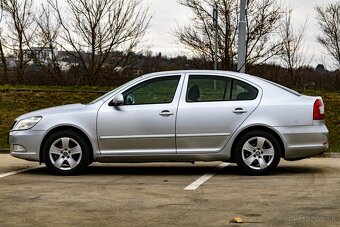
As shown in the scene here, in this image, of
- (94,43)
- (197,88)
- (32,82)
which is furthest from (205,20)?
(197,88)

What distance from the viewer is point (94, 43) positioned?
89.6ft

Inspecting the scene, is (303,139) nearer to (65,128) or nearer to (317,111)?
(317,111)

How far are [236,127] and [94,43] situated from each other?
18.9 metres

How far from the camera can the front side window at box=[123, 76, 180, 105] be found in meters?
9.36

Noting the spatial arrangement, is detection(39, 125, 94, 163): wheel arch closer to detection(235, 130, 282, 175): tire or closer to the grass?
detection(235, 130, 282, 175): tire

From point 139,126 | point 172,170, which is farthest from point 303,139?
point 139,126

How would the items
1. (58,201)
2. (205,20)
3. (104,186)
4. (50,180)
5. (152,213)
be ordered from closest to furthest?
(152,213) < (58,201) < (104,186) < (50,180) < (205,20)

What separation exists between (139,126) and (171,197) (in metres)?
1.99

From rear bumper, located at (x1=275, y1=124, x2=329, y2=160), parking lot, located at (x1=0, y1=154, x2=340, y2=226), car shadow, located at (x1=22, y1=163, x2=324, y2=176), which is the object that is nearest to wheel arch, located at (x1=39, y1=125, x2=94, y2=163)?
parking lot, located at (x1=0, y1=154, x2=340, y2=226)

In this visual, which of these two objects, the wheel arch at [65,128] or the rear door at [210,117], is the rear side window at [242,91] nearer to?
the rear door at [210,117]

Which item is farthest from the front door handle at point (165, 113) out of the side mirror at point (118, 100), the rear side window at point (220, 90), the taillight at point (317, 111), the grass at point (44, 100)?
the grass at point (44, 100)

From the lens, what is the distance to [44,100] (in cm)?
1959

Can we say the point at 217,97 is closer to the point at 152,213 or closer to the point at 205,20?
the point at 152,213

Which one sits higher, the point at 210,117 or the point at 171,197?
the point at 210,117
